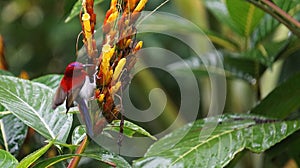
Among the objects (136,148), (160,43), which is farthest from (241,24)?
(160,43)

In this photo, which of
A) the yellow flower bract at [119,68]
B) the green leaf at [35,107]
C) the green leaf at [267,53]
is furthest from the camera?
the green leaf at [267,53]

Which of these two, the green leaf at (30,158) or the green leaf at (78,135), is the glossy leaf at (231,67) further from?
the green leaf at (30,158)

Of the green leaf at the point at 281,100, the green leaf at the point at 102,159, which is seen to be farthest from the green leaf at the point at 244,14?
the green leaf at the point at 102,159

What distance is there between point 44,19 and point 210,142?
1248mm

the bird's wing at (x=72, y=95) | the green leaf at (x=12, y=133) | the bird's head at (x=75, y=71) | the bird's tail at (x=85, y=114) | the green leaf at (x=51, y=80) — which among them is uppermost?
the bird's head at (x=75, y=71)

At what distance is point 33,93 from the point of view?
2.32 ft

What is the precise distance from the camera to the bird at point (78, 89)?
52cm

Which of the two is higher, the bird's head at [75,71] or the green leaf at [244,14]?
the bird's head at [75,71]

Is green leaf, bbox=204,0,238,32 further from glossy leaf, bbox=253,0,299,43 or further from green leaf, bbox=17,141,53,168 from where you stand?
green leaf, bbox=17,141,53,168

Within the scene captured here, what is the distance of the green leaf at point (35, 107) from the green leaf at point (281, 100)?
0.34 metres

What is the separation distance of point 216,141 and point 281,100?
213 millimetres

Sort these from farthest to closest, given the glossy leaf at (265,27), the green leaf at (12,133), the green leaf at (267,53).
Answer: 1. the glossy leaf at (265,27)
2. the green leaf at (267,53)
3. the green leaf at (12,133)

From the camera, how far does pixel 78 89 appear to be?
0.52 m

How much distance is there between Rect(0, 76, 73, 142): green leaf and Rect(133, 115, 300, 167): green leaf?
4.1 inches
